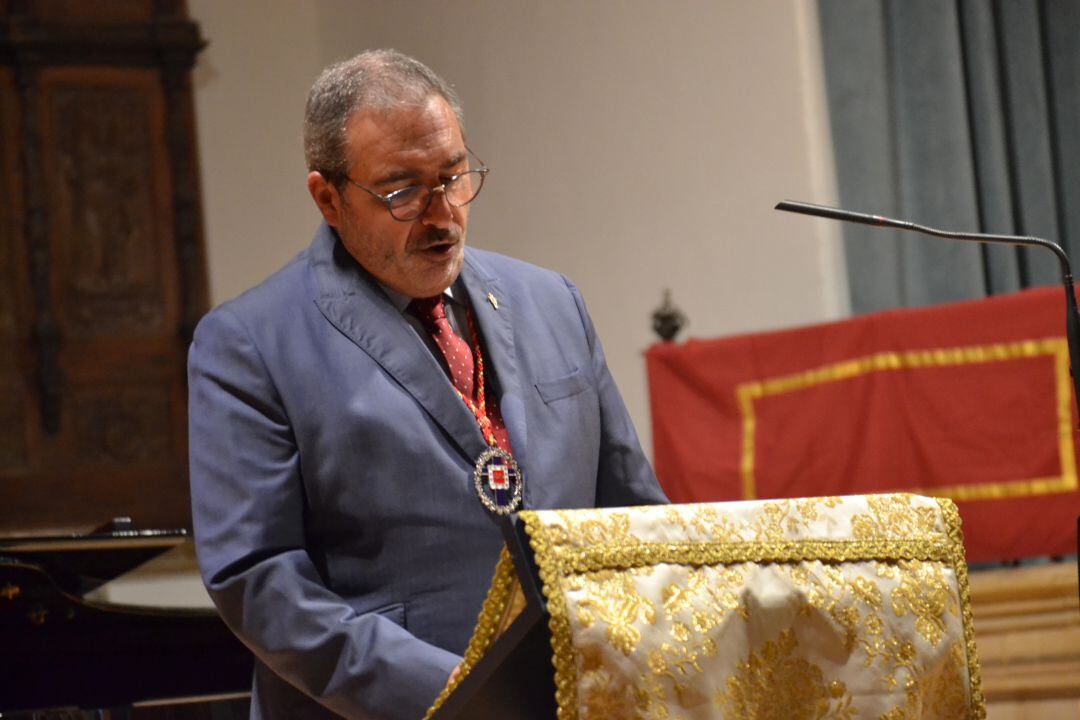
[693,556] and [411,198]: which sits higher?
[411,198]

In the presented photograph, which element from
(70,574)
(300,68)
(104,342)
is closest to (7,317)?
(104,342)

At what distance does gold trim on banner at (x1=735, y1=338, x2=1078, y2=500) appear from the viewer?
3.86 m

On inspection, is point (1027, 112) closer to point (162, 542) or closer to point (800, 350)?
point (800, 350)

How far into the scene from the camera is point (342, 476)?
78.2 inches

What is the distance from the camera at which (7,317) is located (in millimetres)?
6539

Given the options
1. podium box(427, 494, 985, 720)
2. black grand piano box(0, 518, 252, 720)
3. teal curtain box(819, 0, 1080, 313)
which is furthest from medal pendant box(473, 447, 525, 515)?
teal curtain box(819, 0, 1080, 313)

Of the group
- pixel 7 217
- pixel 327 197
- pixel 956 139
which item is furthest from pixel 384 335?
pixel 7 217

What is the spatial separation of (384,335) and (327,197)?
0.79 ft

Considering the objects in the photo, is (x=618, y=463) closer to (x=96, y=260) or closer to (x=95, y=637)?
(x=95, y=637)

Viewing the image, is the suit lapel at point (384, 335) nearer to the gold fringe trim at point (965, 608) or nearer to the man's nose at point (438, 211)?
the man's nose at point (438, 211)

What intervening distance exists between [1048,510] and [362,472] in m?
2.44

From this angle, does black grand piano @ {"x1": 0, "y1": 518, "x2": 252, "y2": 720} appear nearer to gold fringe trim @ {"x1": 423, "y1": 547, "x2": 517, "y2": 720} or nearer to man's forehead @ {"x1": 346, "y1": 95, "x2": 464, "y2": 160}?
man's forehead @ {"x1": 346, "y1": 95, "x2": 464, "y2": 160}

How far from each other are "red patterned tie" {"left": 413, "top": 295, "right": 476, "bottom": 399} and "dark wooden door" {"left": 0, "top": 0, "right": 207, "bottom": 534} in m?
4.68

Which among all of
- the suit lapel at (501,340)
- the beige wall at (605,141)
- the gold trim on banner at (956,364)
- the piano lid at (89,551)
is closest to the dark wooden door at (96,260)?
the beige wall at (605,141)
